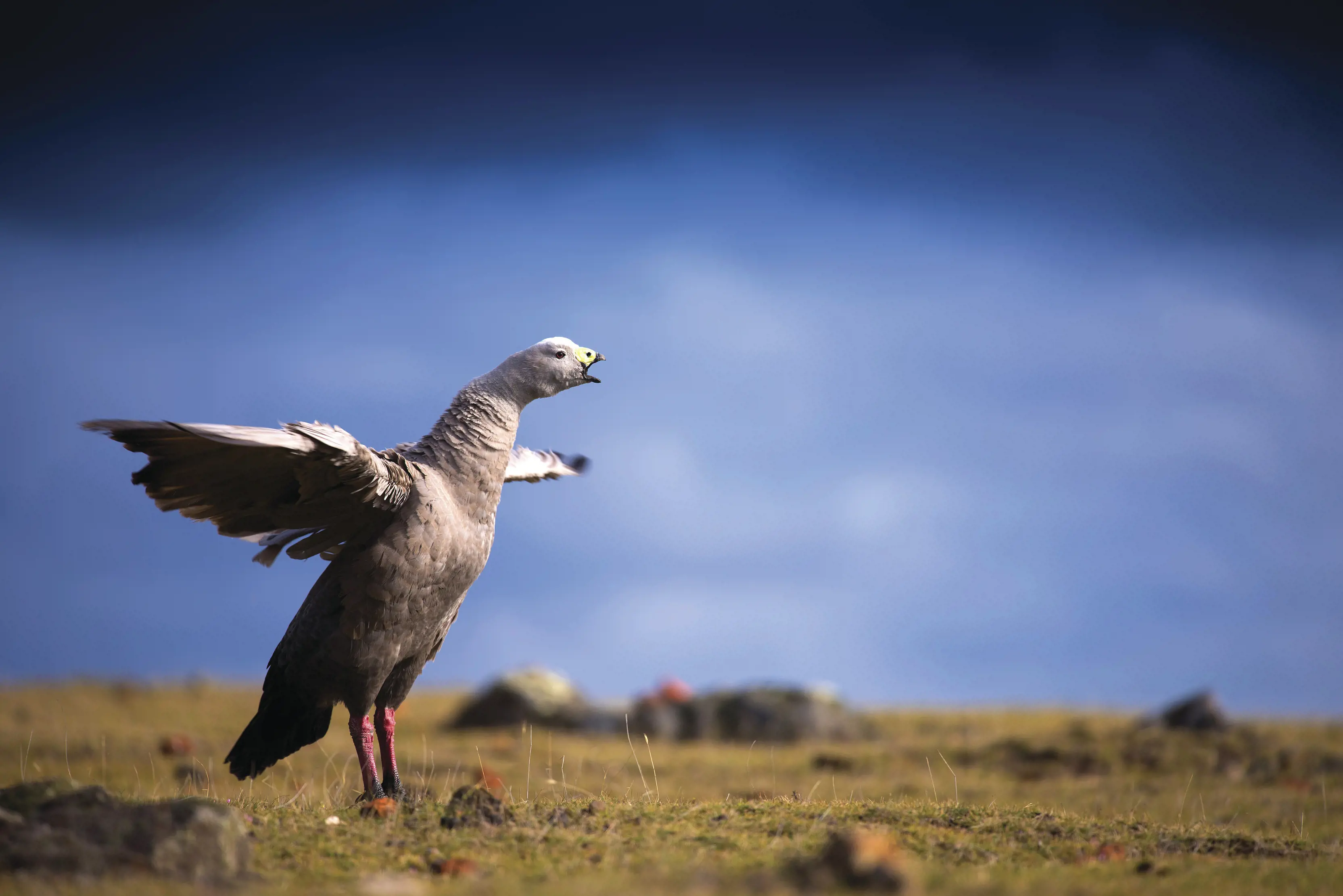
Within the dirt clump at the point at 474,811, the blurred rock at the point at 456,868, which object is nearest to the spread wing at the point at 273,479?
the dirt clump at the point at 474,811

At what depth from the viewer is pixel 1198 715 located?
64.1ft

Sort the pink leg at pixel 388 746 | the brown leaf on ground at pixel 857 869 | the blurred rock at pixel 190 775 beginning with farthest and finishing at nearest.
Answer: the blurred rock at pixel 190 775 < the pink leg at pixel 388 746 < the brown leaf on ground at pixel 857 869

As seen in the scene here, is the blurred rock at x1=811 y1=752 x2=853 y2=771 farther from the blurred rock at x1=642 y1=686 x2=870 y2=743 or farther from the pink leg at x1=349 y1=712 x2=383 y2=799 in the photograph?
the pink leg at x1=349 y1=712 x2=383 y2=799

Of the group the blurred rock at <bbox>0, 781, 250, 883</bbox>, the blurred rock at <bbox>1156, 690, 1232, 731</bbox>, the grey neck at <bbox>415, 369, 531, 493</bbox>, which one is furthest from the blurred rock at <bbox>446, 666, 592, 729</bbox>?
the blurred rock at <bbox>0, 781, 250, 883</bbox>

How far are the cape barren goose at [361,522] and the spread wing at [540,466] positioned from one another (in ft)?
5.65

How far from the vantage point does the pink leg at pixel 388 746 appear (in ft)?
25.3

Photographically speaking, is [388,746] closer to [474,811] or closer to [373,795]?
[373,795]

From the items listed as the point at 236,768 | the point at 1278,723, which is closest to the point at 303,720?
the point at 236,768

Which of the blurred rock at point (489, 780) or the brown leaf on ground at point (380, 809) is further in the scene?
the blurred rock at point (489, 780)

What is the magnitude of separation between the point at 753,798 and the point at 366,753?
9.46ft

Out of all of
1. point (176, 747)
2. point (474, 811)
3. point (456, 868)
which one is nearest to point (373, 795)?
point (474, 811)

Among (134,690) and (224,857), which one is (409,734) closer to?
(134,690)

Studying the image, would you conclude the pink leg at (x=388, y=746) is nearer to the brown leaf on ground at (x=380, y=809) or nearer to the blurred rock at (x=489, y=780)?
the blurred rock at (x=489, y=780)

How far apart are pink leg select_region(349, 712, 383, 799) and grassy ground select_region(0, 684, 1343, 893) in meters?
0.25
